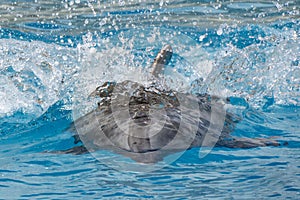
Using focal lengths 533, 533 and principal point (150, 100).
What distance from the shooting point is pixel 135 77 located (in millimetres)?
5895

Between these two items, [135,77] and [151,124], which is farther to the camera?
[135,77]

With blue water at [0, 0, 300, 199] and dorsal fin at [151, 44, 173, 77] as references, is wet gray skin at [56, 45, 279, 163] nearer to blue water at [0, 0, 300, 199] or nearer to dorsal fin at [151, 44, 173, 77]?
blue water at [0, 0, 300, 199]

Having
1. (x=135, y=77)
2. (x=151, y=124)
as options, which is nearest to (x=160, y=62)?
(x=135, y=77)

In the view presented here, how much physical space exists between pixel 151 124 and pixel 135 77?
171cm

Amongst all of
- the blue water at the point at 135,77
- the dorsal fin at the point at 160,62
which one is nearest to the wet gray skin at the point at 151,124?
the blue water at the point at 135,77

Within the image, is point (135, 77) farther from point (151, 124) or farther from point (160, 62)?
point (151, 124)

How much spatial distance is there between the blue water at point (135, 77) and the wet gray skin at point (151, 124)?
0.10 metres

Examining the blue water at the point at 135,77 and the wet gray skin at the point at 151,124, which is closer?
the blue water at the point at 135,77

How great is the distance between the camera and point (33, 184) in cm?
385

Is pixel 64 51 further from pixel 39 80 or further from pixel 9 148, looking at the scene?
pixel 9 148

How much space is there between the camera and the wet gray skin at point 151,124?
4047mm

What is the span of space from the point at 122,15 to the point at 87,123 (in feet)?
21.6

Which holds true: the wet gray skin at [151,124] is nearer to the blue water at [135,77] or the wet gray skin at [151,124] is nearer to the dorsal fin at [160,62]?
the blue water at [135,77]

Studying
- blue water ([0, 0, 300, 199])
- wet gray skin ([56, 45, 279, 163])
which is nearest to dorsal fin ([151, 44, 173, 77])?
blue water ([0, 0, 300, 199])
